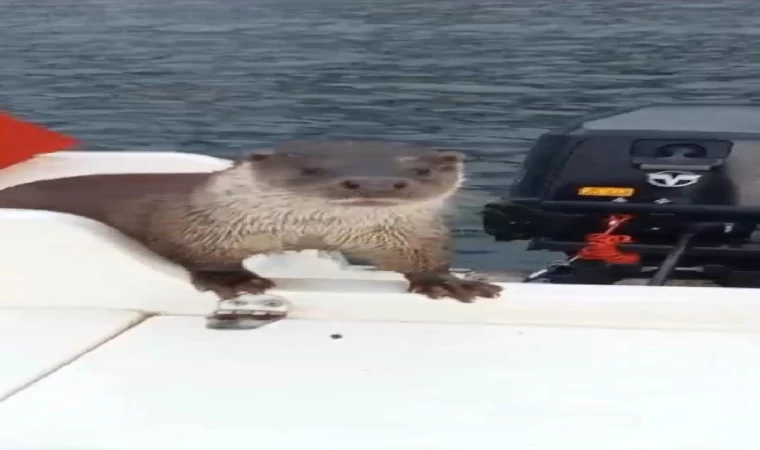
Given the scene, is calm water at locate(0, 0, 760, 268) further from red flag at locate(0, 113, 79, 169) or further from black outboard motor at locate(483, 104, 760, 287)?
red flag at locate(0, 113, 79, 169)

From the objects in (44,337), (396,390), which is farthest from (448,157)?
(44,337)

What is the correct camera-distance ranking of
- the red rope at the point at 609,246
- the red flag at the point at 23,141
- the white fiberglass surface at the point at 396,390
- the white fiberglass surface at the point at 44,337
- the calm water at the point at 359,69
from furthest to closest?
the calm water at the point at 359,69 < the red rope at the point at 609,246 < the red flag at the point at 23,141 < the white fiberglass surface at the point at 44,337 < the white fiberglass surface at the point at 396,390

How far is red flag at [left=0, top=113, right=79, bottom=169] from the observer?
79.9 inches

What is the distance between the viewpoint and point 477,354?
5.22 feet

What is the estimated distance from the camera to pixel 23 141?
6.81ft

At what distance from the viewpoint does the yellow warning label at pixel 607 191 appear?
2586mm

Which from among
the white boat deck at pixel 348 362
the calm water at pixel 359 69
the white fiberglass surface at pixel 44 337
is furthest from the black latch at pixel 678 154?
the white fiberglass surface at pixel 44 337

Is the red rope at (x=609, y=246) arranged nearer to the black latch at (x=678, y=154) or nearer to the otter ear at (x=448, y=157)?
the black latch at (x=678, y=154)

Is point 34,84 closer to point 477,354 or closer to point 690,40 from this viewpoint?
point 690,40

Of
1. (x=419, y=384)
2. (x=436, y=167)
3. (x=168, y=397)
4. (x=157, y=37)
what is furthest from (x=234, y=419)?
(x=157, y=37)

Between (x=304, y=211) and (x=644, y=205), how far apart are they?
3.28 ft

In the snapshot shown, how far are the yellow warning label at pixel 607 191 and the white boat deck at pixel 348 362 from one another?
77cm

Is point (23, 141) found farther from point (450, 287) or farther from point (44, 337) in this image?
point (450, 287)

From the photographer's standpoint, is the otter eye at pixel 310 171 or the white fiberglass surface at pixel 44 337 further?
the otter eye at pixel 310 171
